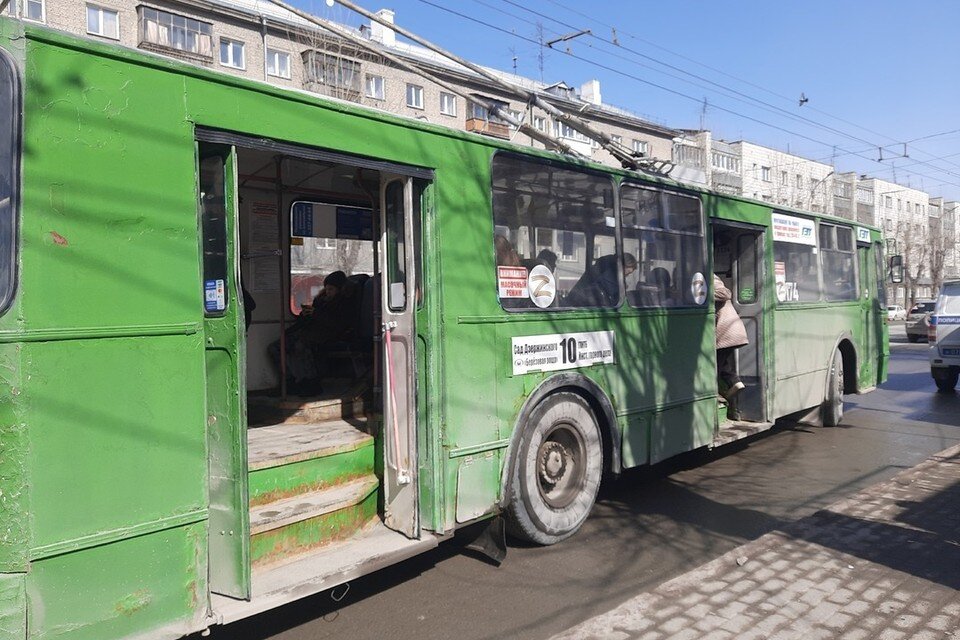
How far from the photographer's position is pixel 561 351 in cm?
556

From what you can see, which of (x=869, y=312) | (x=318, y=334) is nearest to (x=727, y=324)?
(x=318, y=334)

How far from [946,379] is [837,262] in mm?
5571

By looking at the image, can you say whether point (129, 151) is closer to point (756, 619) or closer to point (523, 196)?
point (523, 196)

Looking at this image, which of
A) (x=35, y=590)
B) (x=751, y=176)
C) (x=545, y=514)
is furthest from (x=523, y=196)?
(x=751, y=176)

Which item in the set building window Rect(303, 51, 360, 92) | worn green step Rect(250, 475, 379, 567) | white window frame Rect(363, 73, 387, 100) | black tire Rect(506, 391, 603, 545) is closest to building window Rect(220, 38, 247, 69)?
white window frame Rect(363, 73, 387, 100)

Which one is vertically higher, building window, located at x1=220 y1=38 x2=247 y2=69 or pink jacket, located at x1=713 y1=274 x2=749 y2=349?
building window, located at x1=220 y1=38 x2=247 y2=69

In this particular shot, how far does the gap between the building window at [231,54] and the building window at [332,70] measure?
7.04m

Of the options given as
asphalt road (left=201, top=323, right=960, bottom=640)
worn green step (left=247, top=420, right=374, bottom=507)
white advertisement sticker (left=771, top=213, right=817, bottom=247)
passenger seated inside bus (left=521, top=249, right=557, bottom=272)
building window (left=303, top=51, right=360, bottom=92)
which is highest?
building window (left=303, top=51, right=360, bottom=92)

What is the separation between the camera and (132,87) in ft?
10.7

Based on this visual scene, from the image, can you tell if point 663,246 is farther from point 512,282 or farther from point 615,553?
point 615,553

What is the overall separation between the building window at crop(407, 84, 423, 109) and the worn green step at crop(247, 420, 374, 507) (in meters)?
32.6

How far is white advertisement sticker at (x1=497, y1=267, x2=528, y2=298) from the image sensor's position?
5148mm

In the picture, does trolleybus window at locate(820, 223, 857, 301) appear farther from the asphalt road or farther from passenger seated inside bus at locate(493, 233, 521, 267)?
passenger seated inside bus at locate(493, 233, 521, 267)

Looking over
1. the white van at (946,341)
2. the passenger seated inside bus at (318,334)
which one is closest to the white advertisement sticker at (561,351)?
the passenger seated inside bus at (318,334)
